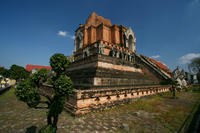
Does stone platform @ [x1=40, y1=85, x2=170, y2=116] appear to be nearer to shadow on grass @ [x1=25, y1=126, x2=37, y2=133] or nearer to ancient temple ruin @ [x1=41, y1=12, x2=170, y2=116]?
ancient temple ruin @ [x1=41, y1=12, x2=170, y2=116]

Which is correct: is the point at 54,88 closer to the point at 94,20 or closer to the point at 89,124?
the point at 89,124

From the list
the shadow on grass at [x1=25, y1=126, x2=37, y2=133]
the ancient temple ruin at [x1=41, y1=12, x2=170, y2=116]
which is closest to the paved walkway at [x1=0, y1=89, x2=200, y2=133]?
the shadow on grass at [x1=25, y1=126, x2=37, y2=133]

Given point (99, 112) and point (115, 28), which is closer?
point (99, 112)

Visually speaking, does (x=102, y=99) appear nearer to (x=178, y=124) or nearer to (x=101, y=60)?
(x=178, y=124)

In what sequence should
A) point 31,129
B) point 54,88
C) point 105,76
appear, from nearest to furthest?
1. point 54,88
2. point 31,129
3. point 105,76

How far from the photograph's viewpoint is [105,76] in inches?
334

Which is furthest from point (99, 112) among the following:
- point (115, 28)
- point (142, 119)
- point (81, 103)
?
point (115, 28)

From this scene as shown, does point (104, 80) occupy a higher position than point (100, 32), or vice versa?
point (100, 32)

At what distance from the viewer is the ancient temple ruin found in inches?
215

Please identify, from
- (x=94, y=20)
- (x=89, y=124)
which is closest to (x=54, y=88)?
(x=89, y=124)

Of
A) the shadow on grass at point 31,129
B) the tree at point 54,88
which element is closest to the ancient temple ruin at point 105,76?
the shadow on grass at point 31,129

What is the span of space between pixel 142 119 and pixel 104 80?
405cm

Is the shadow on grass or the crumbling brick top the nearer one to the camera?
the shadow on grass

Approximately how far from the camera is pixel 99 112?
5.53 metres
